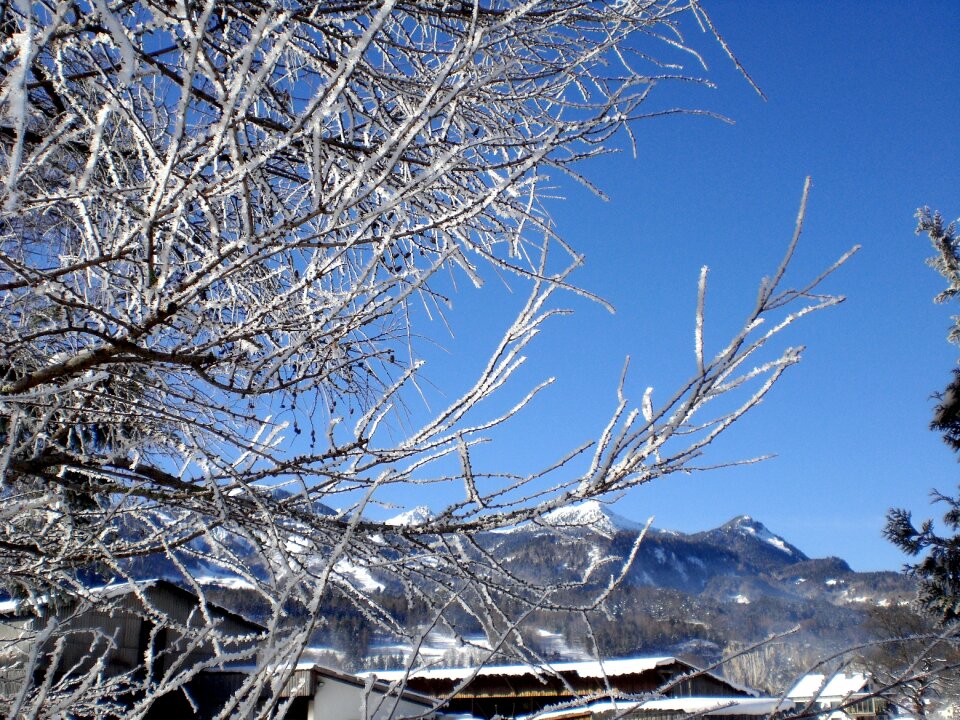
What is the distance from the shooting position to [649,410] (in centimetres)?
135

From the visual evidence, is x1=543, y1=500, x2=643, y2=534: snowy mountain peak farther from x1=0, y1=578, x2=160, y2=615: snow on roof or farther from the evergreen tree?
the evergreen tree

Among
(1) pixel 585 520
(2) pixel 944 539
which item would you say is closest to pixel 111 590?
(1) pixel 585 520

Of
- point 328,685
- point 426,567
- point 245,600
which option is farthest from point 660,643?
point 426,567

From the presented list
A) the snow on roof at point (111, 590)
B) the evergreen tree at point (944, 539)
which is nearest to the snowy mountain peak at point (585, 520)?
A: the snow on roof at point (111, 590)

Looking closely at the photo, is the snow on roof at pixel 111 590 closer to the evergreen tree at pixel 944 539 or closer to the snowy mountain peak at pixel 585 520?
the snowy mountain peak at pixel 585 520

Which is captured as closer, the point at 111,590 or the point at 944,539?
the point at 111,590

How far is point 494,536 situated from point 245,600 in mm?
95485

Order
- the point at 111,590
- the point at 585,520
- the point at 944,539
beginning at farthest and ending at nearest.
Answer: the point at 944,539
the point at 111,590
the point at 585,520

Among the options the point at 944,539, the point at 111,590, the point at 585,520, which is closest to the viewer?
the point at 585,520

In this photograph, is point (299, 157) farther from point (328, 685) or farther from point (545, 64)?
point (328, 685)

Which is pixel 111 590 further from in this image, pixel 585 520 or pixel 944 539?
pixel 944 539

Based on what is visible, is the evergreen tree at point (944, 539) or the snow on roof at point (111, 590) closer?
the snow on roof at point (111, 590)

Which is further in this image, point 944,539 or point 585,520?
point 944,539

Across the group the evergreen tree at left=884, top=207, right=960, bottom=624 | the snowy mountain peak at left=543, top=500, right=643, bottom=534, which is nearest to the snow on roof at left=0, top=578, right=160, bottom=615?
the snowy mountain peak at left=543, top=500, right=643, bottom=534
